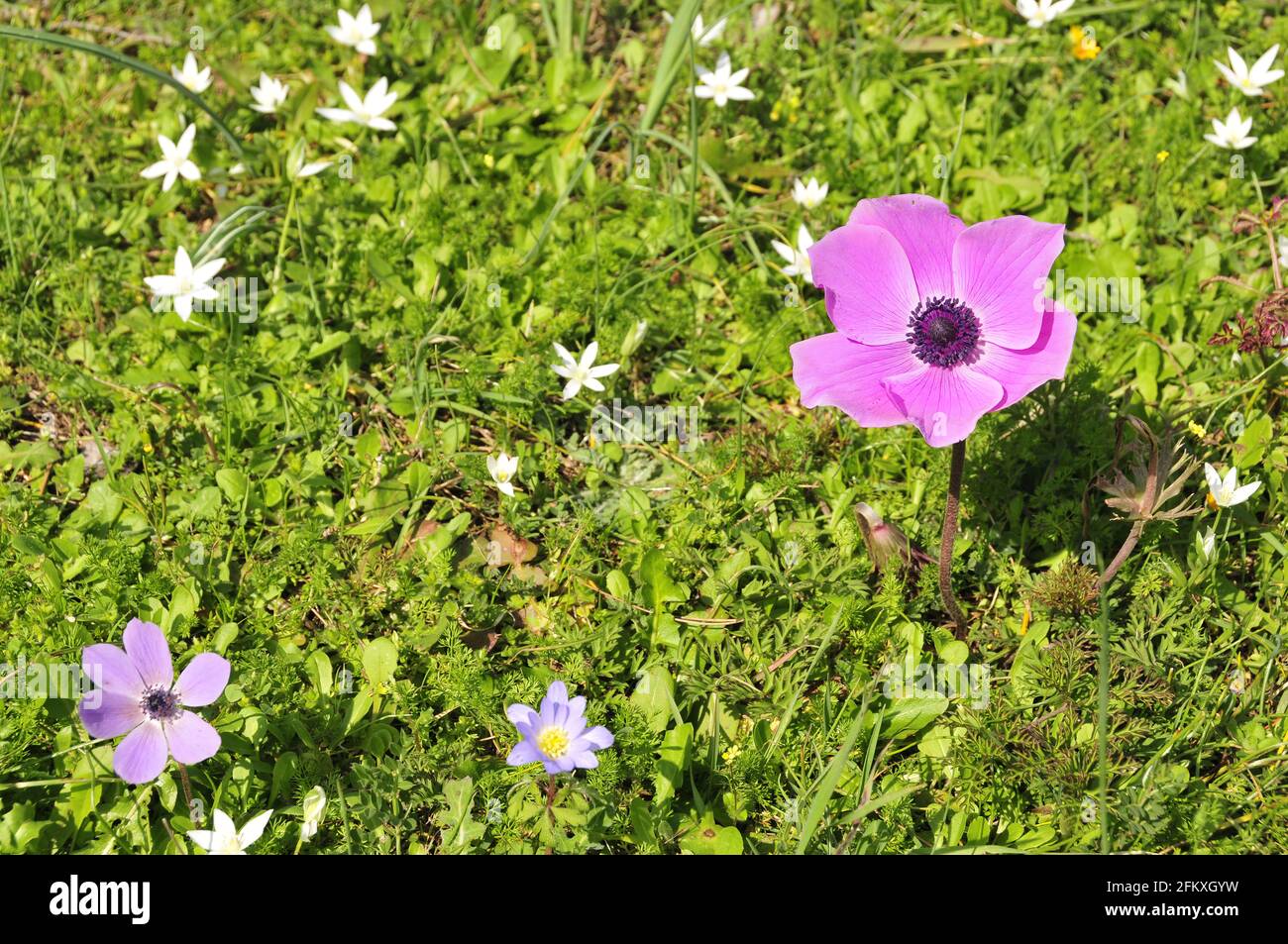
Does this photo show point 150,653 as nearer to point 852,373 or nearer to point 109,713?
point 109,713

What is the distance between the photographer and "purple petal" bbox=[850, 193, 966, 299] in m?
2.54

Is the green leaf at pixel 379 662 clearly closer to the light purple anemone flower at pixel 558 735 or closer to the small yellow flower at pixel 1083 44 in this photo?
the light purple anemone flower at pixel 558 735

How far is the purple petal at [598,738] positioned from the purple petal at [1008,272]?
1166 millimetres

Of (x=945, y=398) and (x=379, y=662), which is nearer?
(x=945, y=398)

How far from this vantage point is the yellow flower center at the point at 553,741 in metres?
2.44

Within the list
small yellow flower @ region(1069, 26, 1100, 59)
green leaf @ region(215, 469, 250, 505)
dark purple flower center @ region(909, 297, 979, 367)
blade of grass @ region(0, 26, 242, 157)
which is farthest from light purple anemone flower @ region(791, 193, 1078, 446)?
blade of grass @ region(0, 26, 242, 157)

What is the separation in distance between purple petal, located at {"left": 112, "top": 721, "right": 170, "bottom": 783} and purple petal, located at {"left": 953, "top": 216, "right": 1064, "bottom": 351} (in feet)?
6.34

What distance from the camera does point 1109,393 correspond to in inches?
131

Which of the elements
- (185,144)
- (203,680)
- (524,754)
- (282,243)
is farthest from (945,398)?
(185,144)

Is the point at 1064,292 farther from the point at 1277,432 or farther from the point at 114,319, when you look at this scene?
the point at 114,319

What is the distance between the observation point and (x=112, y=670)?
2410 mm

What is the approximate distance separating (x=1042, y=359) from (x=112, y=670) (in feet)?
6.56

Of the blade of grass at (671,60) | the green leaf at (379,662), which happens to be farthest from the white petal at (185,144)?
the green leaf at (379,662)

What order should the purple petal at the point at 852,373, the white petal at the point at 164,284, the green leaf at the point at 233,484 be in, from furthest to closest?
the white petal at the point at 164,284 < the green leaf at the point at 233,484 < the purple petal at the point at 852,373
